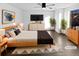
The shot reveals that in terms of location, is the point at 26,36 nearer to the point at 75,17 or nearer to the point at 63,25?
the point at 63,25

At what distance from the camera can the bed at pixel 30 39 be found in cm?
235

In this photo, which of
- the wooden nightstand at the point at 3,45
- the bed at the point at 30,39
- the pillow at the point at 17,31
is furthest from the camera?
the pillow at the point at 17,31

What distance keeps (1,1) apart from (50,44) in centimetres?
130

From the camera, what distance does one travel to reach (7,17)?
8.32ft

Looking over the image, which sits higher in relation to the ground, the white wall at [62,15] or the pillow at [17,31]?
the white wall at [62,15]

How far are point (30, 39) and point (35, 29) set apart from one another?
0.95 feet

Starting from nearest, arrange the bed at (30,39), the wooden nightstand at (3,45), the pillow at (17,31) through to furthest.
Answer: the wooden nightstand at (3,45), the bed at (30,39), the pillow at (17,31)

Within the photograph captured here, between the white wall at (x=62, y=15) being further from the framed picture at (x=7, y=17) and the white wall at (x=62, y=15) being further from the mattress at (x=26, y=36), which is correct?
the framed picture at (x=7, y=17)

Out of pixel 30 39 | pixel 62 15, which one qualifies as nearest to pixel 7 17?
pixel 30 39

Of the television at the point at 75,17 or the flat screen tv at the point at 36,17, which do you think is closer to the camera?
the television at the point at 75,17

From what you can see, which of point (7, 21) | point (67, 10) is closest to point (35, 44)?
point (7, 21)

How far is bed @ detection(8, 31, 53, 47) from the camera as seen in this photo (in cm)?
235

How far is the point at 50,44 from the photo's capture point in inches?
103

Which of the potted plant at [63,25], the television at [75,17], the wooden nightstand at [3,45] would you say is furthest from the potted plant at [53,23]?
the wooden nightstand at [3,45]
